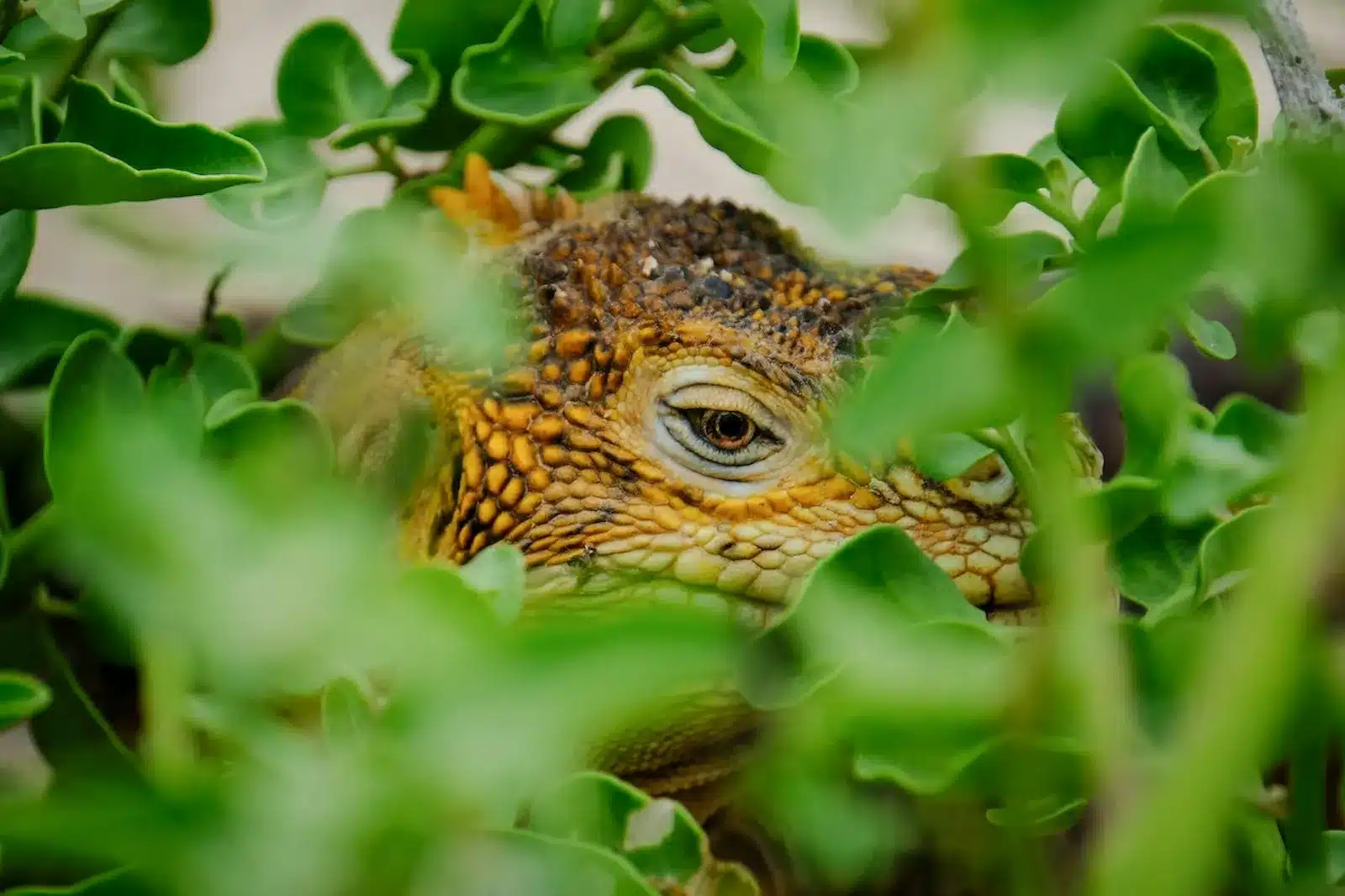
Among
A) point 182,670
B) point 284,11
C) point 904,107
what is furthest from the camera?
point 284,11

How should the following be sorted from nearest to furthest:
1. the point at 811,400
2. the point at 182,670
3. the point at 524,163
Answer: the point at 182,670 < the point at 811,400 < the point at 524,163

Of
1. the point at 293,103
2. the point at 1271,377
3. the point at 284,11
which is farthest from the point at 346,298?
the point at 284,11

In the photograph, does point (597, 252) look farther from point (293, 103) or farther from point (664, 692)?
point (664, 692)

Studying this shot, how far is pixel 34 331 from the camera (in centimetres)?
76

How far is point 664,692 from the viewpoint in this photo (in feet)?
0.88

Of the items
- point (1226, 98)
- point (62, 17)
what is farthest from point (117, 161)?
point (1226, 98)

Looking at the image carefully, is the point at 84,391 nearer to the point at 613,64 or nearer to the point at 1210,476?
the point at 613,64

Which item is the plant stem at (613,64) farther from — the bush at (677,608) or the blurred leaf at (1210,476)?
the blurred leaf at (1210,476)

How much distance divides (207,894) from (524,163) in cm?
76

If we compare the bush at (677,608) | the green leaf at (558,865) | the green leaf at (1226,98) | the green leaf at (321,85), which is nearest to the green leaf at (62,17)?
the bush at (677,608)

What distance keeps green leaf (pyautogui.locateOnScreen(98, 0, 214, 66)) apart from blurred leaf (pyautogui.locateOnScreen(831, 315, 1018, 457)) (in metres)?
0.63

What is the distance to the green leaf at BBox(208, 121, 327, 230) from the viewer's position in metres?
0.72

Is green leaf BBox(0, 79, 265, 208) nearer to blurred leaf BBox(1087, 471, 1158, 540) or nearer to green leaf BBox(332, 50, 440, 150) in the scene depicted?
green leaf BBox(332, 50, 440, 150)

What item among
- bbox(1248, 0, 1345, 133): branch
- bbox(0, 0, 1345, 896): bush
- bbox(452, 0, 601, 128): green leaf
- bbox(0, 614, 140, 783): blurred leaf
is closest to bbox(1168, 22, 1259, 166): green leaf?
bbox(0, 0, 1345, 896): bush
